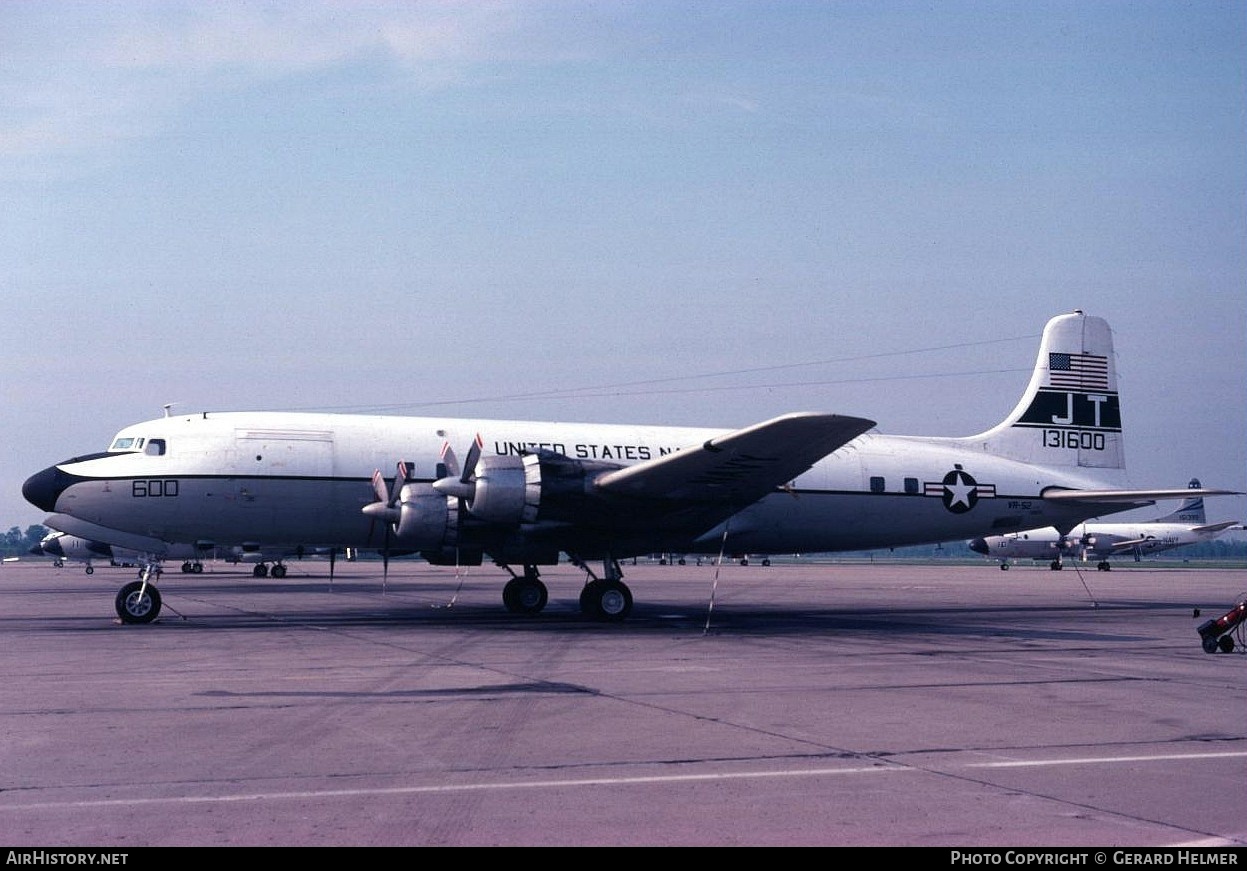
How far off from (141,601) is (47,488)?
2.78m

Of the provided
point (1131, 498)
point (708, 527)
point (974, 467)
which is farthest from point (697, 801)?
point (1131, 498)

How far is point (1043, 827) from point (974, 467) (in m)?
21.6

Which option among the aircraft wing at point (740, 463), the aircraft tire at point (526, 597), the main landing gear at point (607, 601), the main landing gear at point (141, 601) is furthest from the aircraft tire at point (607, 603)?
the main landing gear at point (141, 601)

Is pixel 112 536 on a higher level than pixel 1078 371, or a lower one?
lower

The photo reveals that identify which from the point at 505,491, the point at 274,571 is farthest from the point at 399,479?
the point at 274,571

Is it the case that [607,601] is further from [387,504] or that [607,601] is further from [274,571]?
[274,571]

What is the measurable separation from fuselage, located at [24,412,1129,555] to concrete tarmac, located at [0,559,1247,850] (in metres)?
2.73

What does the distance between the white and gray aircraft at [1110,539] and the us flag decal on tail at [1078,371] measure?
51481mm

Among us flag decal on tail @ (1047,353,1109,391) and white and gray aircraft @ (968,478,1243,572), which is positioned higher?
us flag decal on tail @ (1047,353,1109,391)

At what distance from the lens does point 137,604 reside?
2203 centimetres
